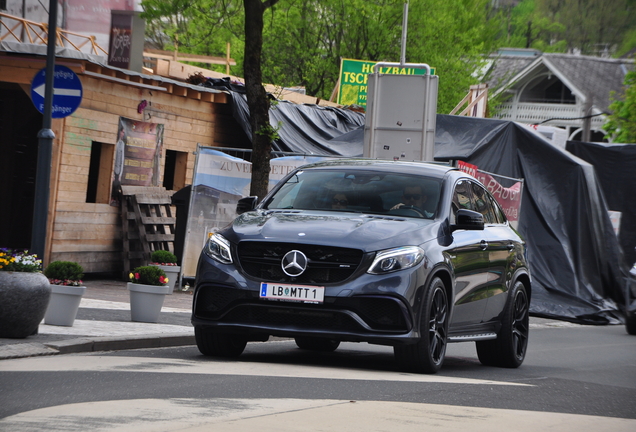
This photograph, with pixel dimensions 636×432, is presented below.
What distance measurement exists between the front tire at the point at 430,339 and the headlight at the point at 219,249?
1489mm

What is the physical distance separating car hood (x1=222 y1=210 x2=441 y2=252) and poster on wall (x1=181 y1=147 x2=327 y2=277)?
28.6 feet

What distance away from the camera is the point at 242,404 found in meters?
6.53

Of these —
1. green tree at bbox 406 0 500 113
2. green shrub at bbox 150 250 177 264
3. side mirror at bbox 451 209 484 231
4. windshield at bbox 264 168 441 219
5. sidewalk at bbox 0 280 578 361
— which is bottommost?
sidewalk at bbox 0 280 578 361

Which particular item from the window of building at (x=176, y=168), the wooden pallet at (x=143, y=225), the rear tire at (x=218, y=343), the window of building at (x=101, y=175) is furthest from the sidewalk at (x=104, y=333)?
the window of building at (x=176, y=168)

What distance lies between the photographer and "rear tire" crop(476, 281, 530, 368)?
10648mm

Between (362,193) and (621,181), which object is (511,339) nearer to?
(362,193)

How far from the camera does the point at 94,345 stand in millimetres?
9461

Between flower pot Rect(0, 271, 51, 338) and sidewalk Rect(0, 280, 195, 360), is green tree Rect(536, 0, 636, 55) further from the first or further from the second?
flower pot Rect(0, 271, 51, 338)

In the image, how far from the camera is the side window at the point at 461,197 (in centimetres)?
972

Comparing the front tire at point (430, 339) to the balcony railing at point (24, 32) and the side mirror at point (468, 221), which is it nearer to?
the side mirror at point (468, 221)

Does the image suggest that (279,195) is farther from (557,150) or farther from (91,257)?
(557,150)

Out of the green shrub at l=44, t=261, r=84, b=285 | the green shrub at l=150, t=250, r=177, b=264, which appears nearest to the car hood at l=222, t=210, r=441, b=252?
the green shrub at l=44, t=261, r=84, b=285

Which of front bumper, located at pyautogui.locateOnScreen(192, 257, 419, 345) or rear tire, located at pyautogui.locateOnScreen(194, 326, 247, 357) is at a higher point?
front bumper, located at pyautogui.locateOnScreen(192, 257, 419, 345)

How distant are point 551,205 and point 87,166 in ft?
29.8
